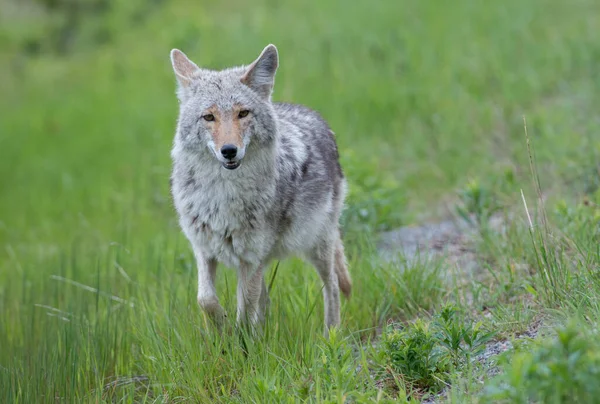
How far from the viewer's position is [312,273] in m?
6.74

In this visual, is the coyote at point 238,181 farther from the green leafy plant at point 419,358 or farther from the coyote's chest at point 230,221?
the green leafy plant at point 419,358

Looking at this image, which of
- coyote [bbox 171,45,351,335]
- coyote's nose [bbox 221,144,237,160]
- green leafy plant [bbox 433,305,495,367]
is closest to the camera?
green leafy plant [bbox 433,305,495,367]

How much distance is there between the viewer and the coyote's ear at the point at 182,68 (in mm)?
5672

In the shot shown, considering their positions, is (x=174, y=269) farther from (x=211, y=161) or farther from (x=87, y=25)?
(x=87, y=25)

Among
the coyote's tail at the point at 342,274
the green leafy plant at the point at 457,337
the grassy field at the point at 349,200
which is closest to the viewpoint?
the green leafy plant at the point at 457,337

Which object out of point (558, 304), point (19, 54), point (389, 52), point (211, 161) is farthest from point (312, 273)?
point (19, 54)

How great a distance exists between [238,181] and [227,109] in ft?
1.56

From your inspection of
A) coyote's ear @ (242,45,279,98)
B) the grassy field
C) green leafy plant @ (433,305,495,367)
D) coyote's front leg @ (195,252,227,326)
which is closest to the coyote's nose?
coyote's ear @ (242,45,279,98)

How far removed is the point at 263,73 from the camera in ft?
18.4

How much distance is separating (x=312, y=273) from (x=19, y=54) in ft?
43.2

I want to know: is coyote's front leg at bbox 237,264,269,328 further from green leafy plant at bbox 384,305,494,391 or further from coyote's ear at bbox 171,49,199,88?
coyote's ear at bbox 171,49,199,88

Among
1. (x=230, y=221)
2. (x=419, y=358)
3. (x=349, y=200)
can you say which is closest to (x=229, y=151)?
(x=230, y=221)

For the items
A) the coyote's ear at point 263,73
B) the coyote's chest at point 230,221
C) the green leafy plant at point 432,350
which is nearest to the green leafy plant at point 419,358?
the green leafy plant at point 432,350

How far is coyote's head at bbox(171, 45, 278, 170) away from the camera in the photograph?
5.12 meters
